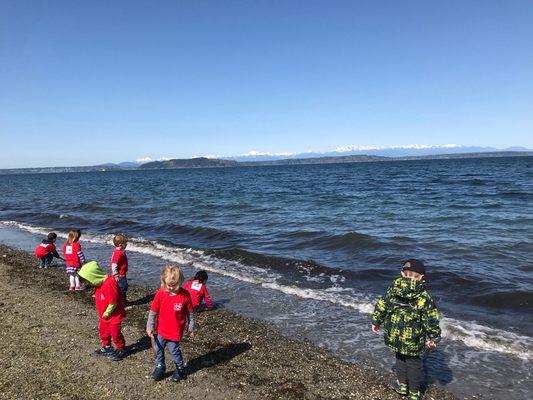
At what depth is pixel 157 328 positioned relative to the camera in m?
6.18

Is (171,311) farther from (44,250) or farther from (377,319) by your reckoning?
(44,250)

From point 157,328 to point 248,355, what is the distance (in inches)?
81.8

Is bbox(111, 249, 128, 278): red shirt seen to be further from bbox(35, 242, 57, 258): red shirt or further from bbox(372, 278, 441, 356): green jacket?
bbox(372, 278, 441, 356): green jacket

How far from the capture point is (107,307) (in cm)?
675

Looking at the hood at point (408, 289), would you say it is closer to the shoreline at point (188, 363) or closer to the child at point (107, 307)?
the shoreline at point (188, 363)

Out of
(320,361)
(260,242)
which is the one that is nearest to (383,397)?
(320,361)


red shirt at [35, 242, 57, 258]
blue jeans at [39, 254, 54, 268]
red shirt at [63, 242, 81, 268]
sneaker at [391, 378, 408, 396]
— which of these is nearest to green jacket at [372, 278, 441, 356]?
sneaker at [391, 378, 408, 396]

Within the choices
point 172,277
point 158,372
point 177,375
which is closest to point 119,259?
point 158,372

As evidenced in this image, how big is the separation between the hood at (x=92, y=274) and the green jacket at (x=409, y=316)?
15.6ft

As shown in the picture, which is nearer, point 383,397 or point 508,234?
point 383,397

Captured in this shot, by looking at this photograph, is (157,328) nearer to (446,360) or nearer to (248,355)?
(248,355)

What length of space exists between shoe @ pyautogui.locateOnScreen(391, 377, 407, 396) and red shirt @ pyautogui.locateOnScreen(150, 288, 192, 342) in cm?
343

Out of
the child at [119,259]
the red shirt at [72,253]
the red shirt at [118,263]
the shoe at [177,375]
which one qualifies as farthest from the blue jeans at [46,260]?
the shoe at [177,375]

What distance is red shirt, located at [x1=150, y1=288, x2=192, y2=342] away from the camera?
5.95 m
